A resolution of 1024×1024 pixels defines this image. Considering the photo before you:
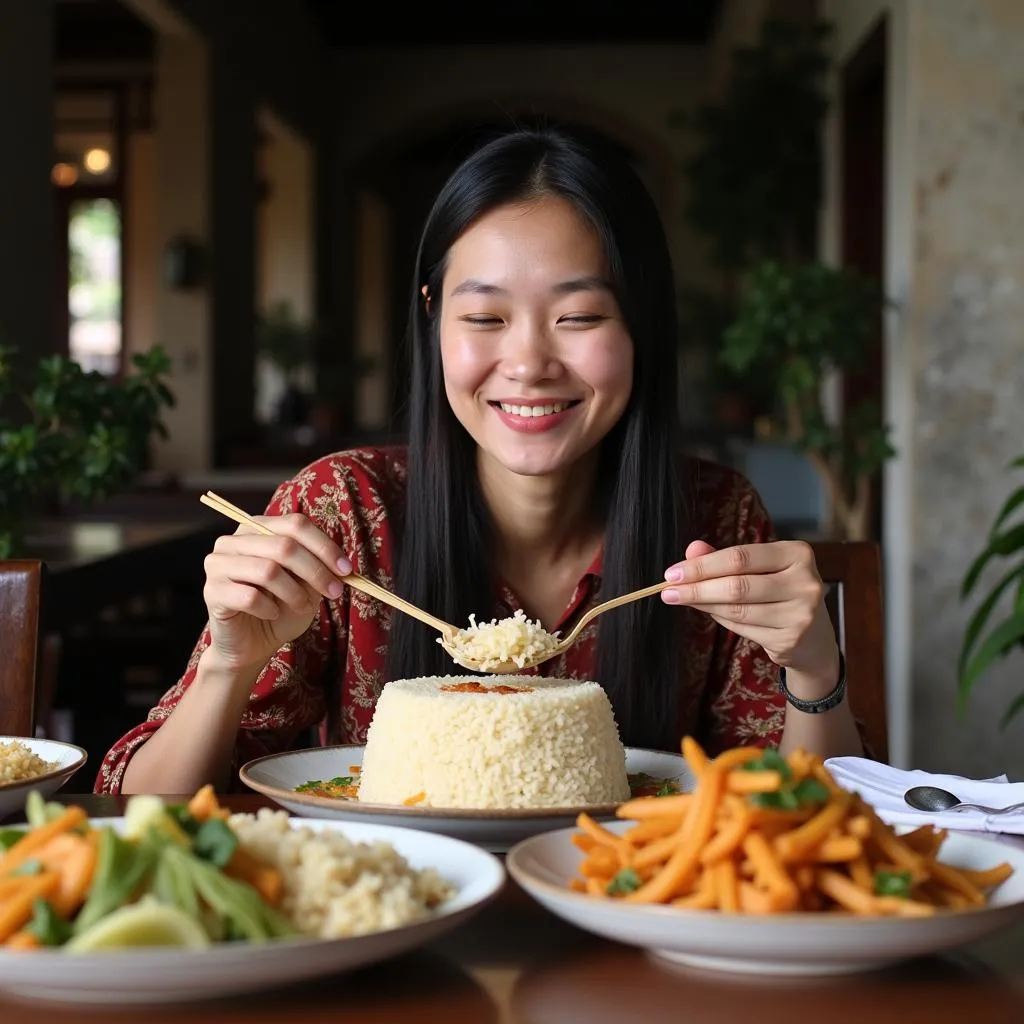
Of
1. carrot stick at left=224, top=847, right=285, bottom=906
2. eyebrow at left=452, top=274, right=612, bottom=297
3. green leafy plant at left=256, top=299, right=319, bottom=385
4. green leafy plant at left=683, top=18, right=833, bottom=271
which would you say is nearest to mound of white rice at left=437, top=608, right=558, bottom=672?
eyebrow at left=452, top=274, right=612, bottom=297

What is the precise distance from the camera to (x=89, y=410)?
2.56 metres

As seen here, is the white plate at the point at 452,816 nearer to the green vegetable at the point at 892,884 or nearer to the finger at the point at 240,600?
the finger at the point at 240,600

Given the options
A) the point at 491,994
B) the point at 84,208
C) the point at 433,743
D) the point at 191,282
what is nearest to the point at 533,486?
the point at 433,743

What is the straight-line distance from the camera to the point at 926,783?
1.22 metres

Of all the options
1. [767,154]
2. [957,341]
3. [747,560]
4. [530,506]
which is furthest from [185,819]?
[767,154]

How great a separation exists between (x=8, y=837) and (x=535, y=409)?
872 mm

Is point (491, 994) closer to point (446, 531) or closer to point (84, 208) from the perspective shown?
point (446, 531)

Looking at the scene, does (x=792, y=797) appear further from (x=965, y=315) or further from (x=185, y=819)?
(x=965, y=315)

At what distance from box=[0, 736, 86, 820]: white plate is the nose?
1.96ft

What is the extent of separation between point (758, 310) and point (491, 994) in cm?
395

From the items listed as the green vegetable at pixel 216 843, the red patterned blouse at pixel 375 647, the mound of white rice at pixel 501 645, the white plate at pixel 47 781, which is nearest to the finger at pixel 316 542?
the mound of white rice at pixel 501 645

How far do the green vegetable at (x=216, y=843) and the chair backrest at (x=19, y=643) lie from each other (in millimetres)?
886

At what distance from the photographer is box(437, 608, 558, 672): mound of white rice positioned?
4.12 ft

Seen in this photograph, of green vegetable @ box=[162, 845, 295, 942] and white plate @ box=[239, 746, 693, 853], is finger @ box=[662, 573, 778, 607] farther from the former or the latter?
green vegetable @ box=[162, 845, 295, 942]
